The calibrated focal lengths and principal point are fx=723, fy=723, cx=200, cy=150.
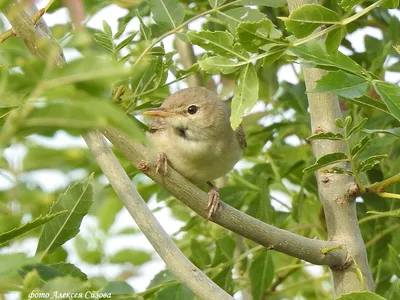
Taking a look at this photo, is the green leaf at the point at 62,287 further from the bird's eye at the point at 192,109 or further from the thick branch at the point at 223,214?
the bird's eye at the point at 192,109

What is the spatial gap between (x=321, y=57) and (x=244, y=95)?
0.25 metres

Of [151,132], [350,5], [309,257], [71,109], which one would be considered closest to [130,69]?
[71,109]

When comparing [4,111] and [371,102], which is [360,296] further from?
[4,111]

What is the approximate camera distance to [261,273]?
319cm

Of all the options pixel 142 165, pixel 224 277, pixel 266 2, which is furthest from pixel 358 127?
pixel 224 277

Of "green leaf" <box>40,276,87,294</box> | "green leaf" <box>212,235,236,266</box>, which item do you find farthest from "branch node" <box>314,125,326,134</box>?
"green leaf" <box>40,276,87,294</box>

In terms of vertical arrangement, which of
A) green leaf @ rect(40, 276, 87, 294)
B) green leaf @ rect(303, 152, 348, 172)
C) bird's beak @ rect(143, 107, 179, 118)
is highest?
bird's beak @ rect(143, 107, 179, 118)

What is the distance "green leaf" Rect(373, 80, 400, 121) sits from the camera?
195cm

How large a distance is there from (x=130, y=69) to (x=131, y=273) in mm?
921

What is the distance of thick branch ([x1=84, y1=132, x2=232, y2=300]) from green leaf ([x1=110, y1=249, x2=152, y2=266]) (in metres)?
0.25

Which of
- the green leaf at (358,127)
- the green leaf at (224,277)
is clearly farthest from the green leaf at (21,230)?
the green leaf at (224,277)

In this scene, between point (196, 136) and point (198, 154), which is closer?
point (198, 154)

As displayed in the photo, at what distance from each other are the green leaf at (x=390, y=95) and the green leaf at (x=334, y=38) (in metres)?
0.17

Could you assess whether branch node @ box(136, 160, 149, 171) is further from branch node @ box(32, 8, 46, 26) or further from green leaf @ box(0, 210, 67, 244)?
green leaf @ box(0, 210, 67, 244)
